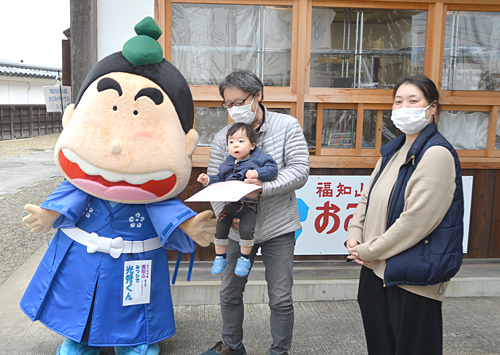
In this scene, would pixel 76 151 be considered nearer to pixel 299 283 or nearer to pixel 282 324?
pixel 282 324

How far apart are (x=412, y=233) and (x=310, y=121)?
7.26 feet

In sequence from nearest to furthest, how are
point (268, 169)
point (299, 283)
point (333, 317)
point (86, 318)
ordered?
point (268, 169) < point (86, 318) < point (333, 317) < point (299, 283)

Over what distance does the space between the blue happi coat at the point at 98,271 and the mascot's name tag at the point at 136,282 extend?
1.2 inches

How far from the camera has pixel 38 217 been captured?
276cm

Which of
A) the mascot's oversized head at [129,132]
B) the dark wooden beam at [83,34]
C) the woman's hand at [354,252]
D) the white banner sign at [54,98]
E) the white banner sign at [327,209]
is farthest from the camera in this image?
the white banner sign at [54,98]

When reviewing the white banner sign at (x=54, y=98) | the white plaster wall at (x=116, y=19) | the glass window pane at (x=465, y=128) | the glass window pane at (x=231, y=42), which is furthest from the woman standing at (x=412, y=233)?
the white banner sign at (x=54, y=98)

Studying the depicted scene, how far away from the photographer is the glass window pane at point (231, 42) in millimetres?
4141

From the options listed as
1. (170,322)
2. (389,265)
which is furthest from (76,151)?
(389,265)

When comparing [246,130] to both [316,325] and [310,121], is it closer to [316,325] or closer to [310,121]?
[310,121]

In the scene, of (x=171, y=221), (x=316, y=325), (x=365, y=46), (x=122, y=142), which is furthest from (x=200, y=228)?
(x=365, y=46)

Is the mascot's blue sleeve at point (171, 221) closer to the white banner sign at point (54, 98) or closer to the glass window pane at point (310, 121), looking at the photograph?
the glass window pane at point (310, 121)

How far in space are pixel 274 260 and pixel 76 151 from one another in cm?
136

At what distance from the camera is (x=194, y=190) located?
4172mm

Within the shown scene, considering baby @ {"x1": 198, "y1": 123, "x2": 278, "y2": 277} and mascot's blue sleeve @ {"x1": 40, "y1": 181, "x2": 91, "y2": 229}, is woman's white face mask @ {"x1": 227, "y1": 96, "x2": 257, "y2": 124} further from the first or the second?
mascot's blue sleeve @ {"x1": 40, "y1": 181, "x2": 91, "y2": 229}
